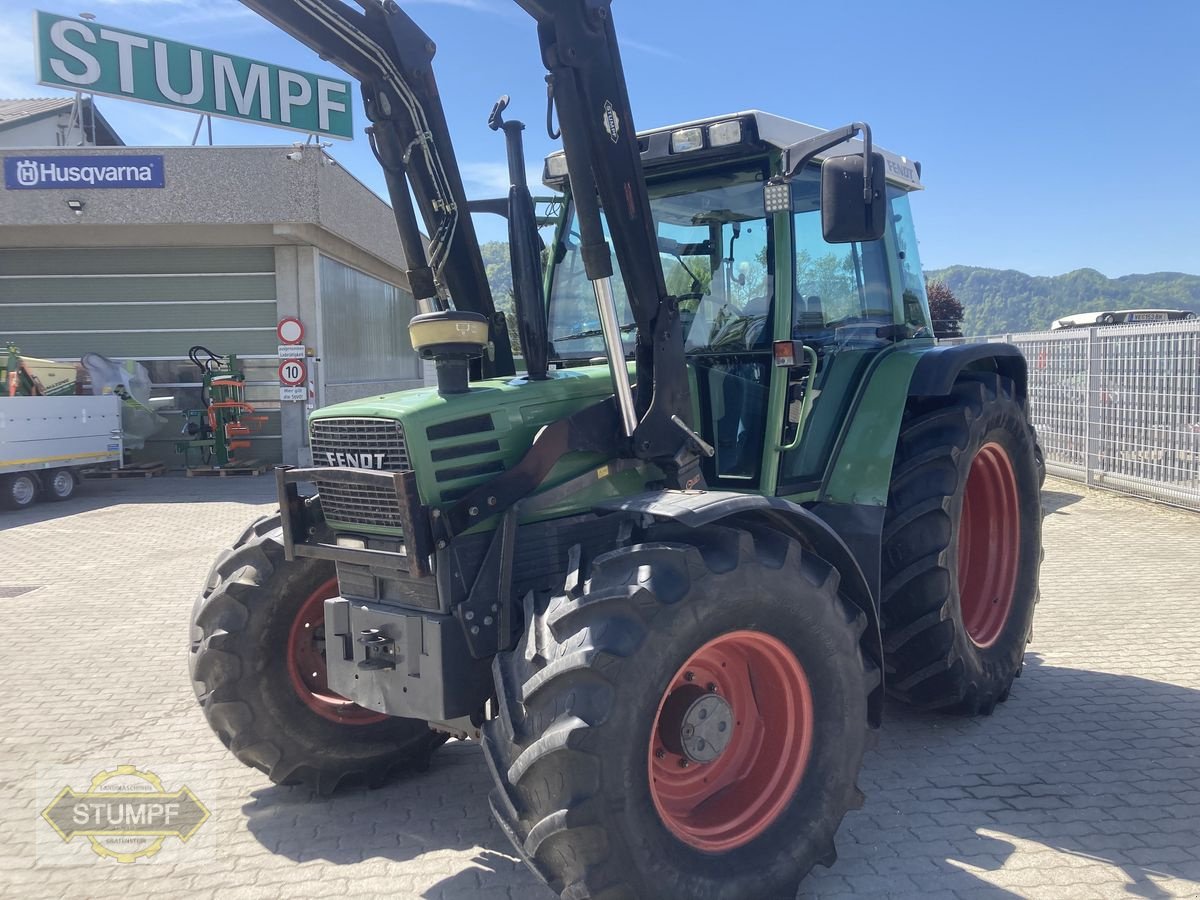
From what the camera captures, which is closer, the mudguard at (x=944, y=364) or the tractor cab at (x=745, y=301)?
the tractor cab at (x=745, y=301)

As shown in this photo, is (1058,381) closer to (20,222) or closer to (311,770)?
(311,770)

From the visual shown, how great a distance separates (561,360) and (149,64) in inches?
598

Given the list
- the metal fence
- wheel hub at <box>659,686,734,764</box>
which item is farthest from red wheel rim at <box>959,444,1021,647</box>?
the metal fence

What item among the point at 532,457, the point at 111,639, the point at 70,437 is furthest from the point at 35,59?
the point at 532,457

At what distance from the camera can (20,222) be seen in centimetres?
1581

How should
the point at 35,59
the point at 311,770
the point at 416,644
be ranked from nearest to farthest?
the point at 416,644, the point at 311,770, the point at 35,59

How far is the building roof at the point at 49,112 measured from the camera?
23703 millimetres

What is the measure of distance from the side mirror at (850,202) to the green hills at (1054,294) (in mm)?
118082

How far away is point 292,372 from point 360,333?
15.6 ft

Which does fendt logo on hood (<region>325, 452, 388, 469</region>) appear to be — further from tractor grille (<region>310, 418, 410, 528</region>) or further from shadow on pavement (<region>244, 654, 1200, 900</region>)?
shadow on pavement (<region>244, 654, 1200, 900</region>)

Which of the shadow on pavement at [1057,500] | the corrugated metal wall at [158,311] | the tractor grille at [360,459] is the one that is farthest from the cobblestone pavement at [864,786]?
the corrugated metal wall at [158,311]

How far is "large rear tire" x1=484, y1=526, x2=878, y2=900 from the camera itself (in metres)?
2.50

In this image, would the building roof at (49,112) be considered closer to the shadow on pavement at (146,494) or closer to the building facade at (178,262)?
the building facade at (178,262)

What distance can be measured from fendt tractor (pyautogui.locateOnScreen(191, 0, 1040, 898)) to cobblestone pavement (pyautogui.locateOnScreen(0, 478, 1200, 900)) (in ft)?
0.83
